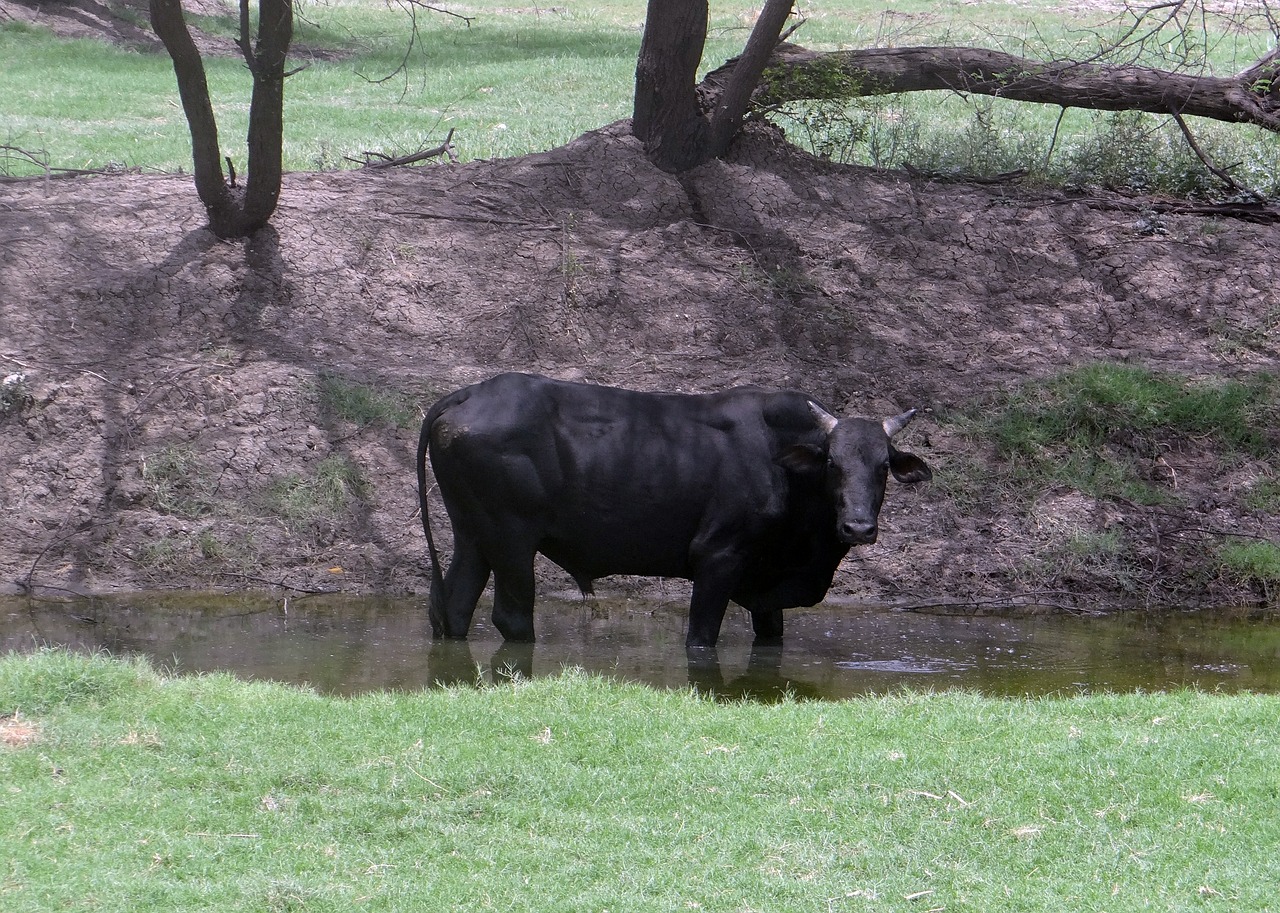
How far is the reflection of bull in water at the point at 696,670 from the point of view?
8.35m

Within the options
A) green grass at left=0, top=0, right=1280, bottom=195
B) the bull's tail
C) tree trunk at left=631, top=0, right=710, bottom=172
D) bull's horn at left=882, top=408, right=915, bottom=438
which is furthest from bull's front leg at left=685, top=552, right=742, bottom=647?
tree trunk at left=631, top=0, right=710, bottom=172

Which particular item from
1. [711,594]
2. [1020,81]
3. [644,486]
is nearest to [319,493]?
[644,486]

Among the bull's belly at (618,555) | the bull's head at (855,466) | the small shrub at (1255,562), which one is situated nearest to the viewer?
the bull's head at (855,466)

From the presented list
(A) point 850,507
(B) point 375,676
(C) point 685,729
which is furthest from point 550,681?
(A) point 850,507

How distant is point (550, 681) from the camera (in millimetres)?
7137

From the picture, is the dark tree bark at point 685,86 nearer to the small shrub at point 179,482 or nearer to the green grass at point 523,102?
the green grass at point 523,102

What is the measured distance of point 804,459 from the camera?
907cm

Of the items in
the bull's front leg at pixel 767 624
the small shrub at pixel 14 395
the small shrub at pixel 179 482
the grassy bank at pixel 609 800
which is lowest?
the small shrub at pixel 179 482

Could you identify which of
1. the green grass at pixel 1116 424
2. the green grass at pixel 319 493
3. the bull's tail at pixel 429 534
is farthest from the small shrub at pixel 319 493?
the green grass at pixel 1116 424

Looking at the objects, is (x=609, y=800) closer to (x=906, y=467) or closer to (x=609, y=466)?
(x=609, y=466)

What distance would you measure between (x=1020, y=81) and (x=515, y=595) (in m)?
9.32

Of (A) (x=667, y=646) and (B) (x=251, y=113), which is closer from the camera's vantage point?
(A) (x=667, y=646)

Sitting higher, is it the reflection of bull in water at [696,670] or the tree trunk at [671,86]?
the tree trunk at [671,86]

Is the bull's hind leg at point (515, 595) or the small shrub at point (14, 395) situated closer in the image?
the bull's hind leg at point (515, 595)
